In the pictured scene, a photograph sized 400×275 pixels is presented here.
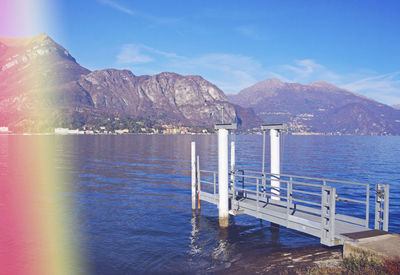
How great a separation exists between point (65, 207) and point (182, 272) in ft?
48.5

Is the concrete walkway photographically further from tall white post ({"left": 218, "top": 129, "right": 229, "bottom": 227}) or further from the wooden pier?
tall white post ({"left": 218, "top": 129, "right": 229, "bottom": 227})

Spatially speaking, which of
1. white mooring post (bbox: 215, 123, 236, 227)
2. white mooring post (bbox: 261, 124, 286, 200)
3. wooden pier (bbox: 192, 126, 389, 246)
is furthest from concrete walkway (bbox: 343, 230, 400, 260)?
white mooring post (bbox: 215, 123, 236, 227)

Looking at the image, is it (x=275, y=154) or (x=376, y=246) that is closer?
(x=376, y=246)

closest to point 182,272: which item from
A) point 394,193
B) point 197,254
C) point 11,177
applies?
point 197,254

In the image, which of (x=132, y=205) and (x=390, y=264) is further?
(x=132, y=205)

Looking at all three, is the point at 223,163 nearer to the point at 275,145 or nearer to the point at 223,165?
the point at 223,165

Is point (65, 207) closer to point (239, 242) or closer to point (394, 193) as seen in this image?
point (239, 242)

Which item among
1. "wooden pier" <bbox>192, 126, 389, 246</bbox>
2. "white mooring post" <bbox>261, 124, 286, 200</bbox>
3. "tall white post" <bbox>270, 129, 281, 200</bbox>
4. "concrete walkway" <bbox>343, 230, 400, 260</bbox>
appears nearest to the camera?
"concrete walkway" <bbox>343, 230, 400, 260</bbox>

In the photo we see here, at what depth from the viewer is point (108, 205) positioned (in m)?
25.2

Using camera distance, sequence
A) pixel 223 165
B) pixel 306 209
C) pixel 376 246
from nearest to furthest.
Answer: pixel 376 246
pixel 306 209
pixel 223 165

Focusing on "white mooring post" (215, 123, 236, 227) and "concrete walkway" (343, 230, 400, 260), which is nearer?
"concrete walkway" (343, 230, 400, 260)

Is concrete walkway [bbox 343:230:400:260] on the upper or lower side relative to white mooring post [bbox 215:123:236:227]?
lower

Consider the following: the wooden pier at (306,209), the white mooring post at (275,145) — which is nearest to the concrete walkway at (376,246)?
the wooden pier at (306,209)

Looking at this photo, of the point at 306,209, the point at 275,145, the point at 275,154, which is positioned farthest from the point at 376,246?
the point at 275,154
